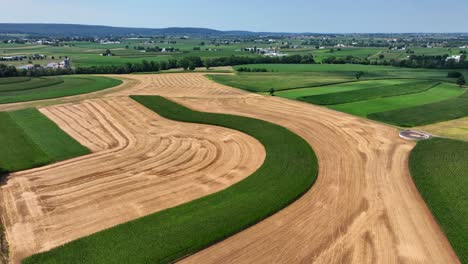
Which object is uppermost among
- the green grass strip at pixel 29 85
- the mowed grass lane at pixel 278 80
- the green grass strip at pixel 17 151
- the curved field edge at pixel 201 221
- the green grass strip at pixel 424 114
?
the mowed grass lane at pixel 278 80

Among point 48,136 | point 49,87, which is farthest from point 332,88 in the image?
point 49,87

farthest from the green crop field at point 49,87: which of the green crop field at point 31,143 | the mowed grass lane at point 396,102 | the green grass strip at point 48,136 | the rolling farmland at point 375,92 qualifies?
the mowed grass lane at point 396,102

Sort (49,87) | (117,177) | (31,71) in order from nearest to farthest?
(117,177) < (49,87) < (31,71)

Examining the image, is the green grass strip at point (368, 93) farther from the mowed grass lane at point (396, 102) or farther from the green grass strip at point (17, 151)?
the green grass strip at point (17, 151)

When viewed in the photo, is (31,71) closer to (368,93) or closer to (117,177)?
(117,177)

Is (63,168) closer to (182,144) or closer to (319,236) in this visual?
(182,144)

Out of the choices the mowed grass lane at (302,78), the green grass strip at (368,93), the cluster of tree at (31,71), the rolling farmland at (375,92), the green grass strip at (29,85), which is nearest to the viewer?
the rolling farmland at (375,92)
